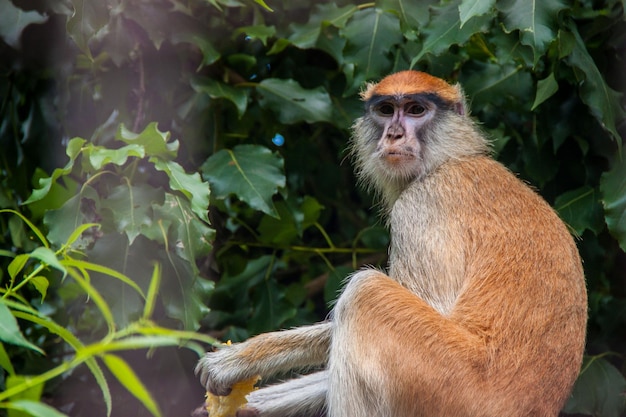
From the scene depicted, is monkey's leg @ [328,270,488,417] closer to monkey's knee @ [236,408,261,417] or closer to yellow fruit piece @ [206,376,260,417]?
monkey's knee @ [236,408,261,417]

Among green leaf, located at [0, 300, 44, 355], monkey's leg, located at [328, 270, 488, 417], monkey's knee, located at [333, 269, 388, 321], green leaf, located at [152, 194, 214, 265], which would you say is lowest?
monkey's leg, located at [328, 270, 488, 417]

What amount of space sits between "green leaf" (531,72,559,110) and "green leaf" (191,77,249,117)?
77.3 inches

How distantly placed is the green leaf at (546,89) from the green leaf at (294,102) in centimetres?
144

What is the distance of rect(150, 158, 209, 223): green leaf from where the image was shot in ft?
16.1

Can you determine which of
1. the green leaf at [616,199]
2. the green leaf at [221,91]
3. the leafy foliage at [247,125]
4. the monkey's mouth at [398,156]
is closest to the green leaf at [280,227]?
the leafy foliage at [247,125]

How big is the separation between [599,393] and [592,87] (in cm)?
197


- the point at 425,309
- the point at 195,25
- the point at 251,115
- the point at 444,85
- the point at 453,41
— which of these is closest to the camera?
the point at 425,309

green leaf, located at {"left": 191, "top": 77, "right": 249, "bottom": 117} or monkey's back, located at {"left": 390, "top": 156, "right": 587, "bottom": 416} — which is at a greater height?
green leaf, located at {"left": 191, "top": 77, "right": 249, "bottom": 117}

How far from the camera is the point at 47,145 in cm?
612

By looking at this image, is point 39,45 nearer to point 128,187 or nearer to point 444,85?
point 128,187

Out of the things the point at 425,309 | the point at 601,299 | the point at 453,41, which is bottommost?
the point at 601,299

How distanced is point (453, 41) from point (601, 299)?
2.17 m

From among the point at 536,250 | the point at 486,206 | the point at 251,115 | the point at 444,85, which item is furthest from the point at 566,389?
the point at 251,115

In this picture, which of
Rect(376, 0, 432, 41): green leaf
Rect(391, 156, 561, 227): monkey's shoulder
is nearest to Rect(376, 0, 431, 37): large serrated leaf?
Rect(376, 0, 432, 41): green leaf
